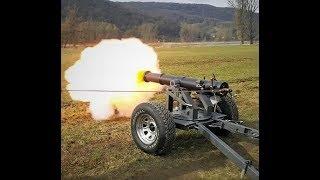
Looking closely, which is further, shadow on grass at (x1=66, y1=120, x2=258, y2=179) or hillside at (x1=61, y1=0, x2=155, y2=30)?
hillside at (x1=61, y1=0, x2=155, y2=30)

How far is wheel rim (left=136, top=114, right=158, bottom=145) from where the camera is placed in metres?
7.52

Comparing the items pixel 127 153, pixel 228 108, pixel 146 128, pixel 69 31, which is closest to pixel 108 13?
pixel 69 31

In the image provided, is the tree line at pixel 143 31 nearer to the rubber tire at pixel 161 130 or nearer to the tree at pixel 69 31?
the tree at pixel 69 31

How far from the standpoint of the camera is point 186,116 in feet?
26.1

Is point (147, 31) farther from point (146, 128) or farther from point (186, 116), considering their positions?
point (146, 128)

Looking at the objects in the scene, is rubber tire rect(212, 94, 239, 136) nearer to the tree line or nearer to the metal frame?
the metal frame

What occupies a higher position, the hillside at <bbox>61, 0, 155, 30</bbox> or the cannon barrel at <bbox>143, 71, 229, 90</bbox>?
the hillside at <bbox>61, 0, 155, 30</bbox>

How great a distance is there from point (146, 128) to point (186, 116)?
3.04ft

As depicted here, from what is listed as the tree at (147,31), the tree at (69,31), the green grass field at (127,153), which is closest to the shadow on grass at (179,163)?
the green grass field at (127,153)

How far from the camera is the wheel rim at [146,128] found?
7.52 meters

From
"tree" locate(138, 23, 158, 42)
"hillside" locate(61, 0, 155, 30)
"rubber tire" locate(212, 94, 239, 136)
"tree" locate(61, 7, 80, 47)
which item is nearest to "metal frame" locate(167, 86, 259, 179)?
"rubber tire" locate(212, 94, 239, 136)

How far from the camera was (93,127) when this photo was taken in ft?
30.4
